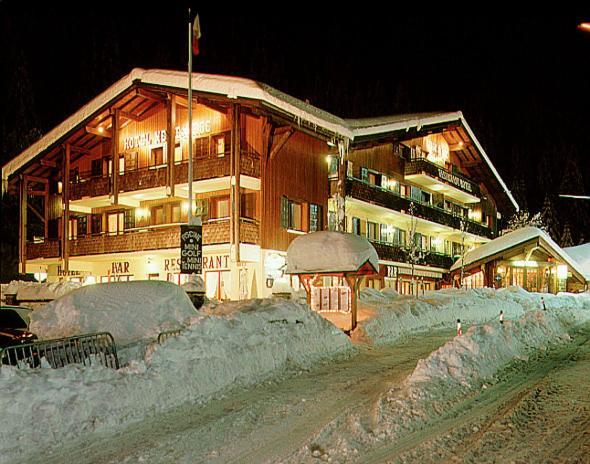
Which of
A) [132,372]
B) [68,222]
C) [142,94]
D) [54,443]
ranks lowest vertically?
[54,443]

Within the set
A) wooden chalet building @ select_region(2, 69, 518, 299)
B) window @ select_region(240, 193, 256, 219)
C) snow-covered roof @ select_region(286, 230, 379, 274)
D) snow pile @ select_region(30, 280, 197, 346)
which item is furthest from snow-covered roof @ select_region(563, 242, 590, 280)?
snow pile @ select_region(30, 280, 197, 346)

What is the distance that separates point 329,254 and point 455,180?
3058 centimetres

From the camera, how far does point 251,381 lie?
1145cm

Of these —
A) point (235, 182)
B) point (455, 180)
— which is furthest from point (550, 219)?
point (235, 182)

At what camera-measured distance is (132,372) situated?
9.59 metres

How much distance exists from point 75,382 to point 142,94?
2445 centimetres

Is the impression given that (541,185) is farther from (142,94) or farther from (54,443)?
(54,443)

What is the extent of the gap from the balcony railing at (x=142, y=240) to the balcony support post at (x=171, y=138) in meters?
2.14

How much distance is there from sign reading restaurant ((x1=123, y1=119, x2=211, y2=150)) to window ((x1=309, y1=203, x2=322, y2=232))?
6807 millimetres

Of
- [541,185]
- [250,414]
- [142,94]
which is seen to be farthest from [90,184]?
[541,185]

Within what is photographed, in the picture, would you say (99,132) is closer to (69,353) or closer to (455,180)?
(69,353)

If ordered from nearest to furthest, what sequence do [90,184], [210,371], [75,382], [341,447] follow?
[341,447], [75,382], [210,371], [90,184]

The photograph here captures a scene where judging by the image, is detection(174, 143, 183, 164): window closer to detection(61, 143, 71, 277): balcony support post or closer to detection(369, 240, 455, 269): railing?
detection(61, 143, 71, 277): balcony support post

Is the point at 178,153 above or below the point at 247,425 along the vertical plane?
above
